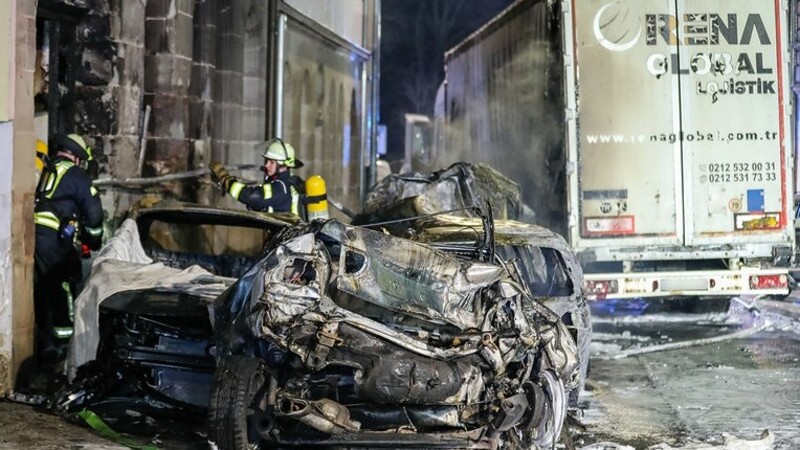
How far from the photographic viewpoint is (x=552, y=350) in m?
6.12

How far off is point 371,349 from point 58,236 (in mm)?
3992

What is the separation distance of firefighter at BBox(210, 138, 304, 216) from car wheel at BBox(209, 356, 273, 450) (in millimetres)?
4694

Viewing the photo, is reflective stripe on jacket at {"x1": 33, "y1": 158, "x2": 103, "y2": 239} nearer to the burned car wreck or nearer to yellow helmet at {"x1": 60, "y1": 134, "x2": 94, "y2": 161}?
yellow helmet at {"x1": 60, "y1": 134, "x2": 94, "y2": 161}

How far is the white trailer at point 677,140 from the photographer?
10.2 m

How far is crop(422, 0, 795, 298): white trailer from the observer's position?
10.2 m

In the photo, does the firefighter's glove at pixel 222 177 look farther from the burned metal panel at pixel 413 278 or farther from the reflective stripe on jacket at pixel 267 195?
the burned metal panel at pixel 413 278


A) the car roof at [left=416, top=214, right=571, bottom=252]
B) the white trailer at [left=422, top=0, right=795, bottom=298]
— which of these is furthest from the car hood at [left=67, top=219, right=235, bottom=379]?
the white trailer at [left=422, top=0, right=795, bottom=298]

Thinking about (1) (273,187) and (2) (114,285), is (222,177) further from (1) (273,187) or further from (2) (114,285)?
(2) (114,285)

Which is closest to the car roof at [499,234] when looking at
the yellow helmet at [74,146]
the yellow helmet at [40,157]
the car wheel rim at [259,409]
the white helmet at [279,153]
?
the car wheel rim at [259,409]

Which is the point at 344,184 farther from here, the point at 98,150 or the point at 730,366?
the point at 730,366

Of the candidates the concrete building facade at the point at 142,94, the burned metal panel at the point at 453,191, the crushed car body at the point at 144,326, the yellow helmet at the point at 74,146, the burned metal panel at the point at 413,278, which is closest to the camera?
the burned metal panel at the point at 413,278

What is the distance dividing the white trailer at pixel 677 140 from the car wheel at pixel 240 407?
17.7 feet

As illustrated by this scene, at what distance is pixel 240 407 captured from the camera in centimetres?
540

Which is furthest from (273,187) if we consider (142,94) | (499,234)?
(499,234)
